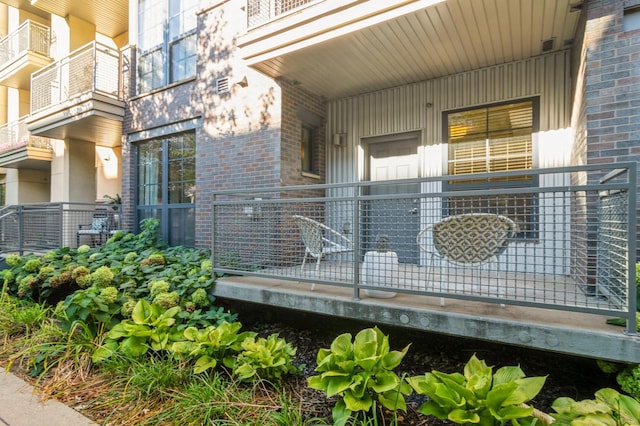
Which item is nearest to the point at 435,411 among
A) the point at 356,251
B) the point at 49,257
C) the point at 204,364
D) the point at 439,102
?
the point at 356,251

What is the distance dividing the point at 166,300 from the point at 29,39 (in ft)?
36.0

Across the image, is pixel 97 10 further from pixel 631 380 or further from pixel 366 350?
pixel 631 380

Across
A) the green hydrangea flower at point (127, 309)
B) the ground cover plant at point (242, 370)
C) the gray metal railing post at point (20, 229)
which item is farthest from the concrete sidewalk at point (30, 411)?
the gray metal railing post at point (20, 229)

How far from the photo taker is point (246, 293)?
3537 millimetres

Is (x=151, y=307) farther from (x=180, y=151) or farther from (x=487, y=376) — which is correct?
(x=180, y=151)

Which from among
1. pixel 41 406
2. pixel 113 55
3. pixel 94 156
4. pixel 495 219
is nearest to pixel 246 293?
pixel 41 406

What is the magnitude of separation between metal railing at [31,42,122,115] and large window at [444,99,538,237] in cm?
650

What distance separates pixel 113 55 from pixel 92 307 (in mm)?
6091

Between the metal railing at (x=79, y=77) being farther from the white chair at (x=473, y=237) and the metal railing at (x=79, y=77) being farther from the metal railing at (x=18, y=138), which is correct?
the white chair at (x=473, y=237)

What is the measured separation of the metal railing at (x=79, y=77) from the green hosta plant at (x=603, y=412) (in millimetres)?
8030

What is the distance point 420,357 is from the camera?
2980 millimetres

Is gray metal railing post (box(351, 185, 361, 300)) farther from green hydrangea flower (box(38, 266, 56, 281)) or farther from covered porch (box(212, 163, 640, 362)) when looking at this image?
green hydrangea flower (box(38, 266, 56, 281))

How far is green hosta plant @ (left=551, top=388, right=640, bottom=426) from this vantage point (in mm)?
1566

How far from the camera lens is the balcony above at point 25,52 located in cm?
974
